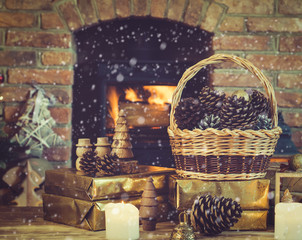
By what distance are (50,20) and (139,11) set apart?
41cm

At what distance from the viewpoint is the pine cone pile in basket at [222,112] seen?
3.33ft

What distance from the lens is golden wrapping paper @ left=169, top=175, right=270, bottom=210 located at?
1.04 m

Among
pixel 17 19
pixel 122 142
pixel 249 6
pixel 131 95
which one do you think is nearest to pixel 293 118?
pixel 249 6

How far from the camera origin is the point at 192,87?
2.01m

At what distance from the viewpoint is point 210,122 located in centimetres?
104

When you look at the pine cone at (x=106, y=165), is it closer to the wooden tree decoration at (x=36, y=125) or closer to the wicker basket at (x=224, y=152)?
the wicker basket at (x=224, y=152)

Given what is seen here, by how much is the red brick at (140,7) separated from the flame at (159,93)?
1.24ft

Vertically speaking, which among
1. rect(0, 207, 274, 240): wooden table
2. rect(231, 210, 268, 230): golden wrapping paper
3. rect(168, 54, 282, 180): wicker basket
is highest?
rect(168, 54, 282, 180): wicker basket

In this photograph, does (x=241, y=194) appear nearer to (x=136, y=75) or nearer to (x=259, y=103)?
(x=259, y=103)

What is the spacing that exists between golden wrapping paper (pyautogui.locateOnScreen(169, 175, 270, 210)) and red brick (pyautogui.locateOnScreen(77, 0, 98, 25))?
3.51 ft

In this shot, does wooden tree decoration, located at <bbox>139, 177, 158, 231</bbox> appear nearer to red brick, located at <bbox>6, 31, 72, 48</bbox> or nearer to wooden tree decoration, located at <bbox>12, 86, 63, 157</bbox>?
wooden tree decoration, located at <bbox>12, 86, 63, 157</bbox>

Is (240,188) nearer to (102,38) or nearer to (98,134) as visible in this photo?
(98,134)

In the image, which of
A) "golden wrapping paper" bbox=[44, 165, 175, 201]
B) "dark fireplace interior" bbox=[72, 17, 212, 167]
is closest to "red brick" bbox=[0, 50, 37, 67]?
"dark fireplace interior" bbox=[72, 17, 212, 167]

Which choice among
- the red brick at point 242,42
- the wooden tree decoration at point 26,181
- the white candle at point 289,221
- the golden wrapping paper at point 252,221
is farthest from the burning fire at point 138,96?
the white candle at point 289,221
